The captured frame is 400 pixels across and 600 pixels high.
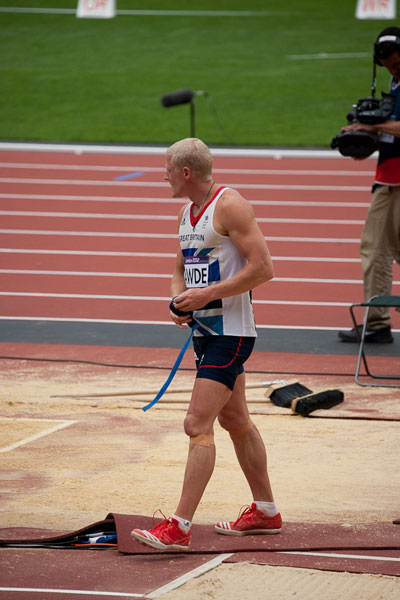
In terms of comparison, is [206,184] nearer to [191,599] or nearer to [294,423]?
[191,599]

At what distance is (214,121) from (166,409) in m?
18.7

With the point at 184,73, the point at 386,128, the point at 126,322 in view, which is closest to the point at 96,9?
the point at 184,73

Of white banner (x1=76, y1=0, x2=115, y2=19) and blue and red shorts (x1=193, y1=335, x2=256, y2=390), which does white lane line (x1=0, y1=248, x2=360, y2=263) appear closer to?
blue and red shorts (x1=193, y1=335, x2=256, y2=390)

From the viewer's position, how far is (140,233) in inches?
604

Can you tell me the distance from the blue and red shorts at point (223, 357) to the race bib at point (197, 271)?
10.8 inches

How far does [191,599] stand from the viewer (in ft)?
14.0

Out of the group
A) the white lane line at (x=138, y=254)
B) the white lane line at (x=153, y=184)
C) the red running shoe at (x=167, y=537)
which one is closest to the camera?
the red running shoe at (x=167, y=537)

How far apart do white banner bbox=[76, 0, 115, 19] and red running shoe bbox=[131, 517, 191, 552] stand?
26.4 m

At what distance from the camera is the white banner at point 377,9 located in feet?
108

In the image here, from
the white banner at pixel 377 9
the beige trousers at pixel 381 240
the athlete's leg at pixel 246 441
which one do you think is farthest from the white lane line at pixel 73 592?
the white banner at pixel 377 9

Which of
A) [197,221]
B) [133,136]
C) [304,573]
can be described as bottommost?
[133,136]

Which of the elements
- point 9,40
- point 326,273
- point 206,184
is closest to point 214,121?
point 9,40

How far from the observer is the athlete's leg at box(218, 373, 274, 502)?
5.34 meters

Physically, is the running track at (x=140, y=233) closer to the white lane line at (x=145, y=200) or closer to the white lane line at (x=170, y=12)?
the white lane line at (x=145, y=200)
